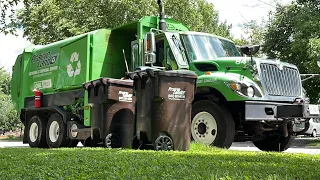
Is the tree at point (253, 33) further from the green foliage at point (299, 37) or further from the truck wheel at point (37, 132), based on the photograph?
the truck wheel at point (37, 132)

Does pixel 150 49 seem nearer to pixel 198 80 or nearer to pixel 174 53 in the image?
pixel 174 53

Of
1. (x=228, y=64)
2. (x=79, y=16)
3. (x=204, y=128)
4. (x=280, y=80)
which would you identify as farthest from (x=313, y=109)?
(x=79, y=16)

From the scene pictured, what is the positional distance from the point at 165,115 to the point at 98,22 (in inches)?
675

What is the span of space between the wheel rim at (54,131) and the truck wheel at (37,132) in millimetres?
380

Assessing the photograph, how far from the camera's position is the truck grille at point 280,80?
31.3 feet

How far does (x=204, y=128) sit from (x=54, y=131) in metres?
5.27

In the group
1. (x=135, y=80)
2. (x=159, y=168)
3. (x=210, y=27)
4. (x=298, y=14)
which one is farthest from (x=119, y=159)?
(x=210, y=27)

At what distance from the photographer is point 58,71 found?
13.2m

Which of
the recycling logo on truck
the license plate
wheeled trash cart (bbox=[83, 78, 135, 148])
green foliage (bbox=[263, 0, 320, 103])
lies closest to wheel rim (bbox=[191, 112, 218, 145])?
wheeled trash cart (bbox=[83, 78, 135, 148])

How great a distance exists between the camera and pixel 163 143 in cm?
827

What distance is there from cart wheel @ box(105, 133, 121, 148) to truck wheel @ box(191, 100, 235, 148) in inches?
68.0

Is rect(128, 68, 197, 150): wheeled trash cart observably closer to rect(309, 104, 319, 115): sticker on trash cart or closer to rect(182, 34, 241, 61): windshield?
rect(182, 34, 241, 61): windshield

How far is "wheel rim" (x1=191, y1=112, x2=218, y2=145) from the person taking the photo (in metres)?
9.34

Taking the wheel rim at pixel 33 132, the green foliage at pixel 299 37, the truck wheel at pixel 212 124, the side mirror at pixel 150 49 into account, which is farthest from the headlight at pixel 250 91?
the green foliage at pixel 299 37
